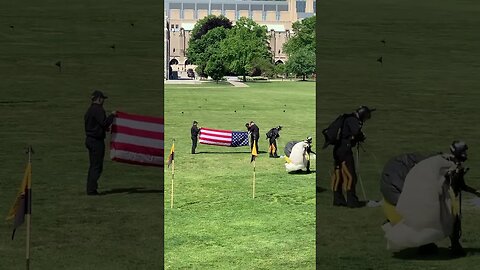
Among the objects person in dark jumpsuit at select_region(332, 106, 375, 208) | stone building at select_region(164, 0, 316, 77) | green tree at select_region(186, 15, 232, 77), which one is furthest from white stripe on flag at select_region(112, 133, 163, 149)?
stone building at select_region(164, 0, 316, 77)

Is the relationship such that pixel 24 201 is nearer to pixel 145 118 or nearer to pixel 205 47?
pixel 145 118

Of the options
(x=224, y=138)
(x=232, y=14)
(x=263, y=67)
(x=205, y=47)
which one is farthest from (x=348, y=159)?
(x=232, y=14)

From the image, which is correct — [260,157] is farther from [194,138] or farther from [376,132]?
[376,132]

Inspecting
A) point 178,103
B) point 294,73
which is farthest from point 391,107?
point 294,73

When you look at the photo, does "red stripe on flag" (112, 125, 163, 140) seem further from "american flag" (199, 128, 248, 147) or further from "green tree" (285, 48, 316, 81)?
"green tree" (285, 48, 316, 81)

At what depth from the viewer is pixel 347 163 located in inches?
363

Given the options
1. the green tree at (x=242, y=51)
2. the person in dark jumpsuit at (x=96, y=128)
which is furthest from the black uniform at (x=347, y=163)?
the green tree at (x=242, y=51)

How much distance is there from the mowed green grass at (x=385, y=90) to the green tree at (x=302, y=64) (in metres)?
57.6

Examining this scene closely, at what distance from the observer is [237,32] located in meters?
78.4

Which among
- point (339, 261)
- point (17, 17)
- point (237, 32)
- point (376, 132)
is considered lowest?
point (339, 261)

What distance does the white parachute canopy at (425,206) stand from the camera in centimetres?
889

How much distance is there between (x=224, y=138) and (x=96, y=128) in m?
13.8

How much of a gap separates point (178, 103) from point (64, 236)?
32.5 meters

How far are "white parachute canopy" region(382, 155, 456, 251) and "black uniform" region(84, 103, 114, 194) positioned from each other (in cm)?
391
